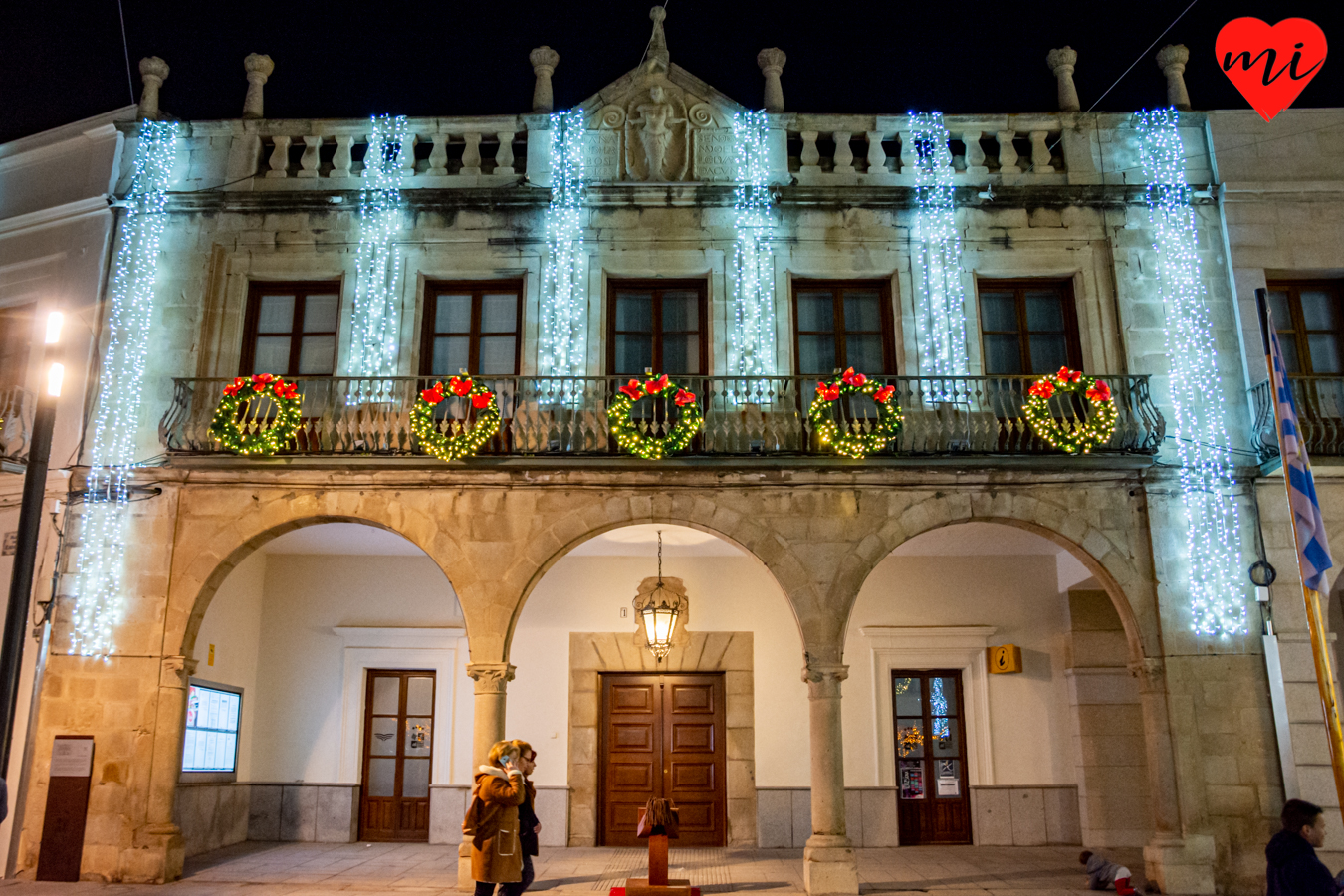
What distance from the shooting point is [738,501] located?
407 inches

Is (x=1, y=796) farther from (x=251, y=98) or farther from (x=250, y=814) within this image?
(x=251, y=98)

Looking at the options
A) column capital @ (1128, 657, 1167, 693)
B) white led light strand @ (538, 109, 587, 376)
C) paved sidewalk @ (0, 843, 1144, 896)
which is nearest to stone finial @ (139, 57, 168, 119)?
white led light strand @ (538, 109, 587, 376)

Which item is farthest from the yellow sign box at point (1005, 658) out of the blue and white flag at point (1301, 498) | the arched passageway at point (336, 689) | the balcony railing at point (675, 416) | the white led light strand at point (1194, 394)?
Result: the arched passageway at point (336, 689)

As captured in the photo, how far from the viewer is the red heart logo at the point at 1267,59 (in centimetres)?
779

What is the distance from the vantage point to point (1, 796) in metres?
5.80

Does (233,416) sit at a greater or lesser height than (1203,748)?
greater

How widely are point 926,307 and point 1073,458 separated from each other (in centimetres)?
216

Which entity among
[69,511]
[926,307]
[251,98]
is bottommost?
[69,511]

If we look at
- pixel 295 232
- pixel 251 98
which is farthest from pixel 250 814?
pixel 251 98

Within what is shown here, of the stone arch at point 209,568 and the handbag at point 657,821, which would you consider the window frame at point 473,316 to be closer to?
the stone arch at point 209,568

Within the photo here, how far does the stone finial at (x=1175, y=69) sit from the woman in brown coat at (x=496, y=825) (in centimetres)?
996

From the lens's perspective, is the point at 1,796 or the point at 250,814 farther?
the point at 250,814

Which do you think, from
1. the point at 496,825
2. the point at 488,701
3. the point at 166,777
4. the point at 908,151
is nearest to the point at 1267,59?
the point at 908,151

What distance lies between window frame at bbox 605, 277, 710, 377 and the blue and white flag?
5309mm
